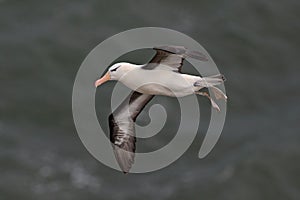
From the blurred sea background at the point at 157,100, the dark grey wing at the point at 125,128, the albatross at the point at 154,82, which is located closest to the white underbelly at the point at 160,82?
the albatross at the point at 154,82

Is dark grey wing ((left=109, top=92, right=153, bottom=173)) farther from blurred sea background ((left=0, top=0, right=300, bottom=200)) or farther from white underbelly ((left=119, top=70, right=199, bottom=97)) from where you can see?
blurred sea background ((left=0, top=0, right=300, bottom=200))

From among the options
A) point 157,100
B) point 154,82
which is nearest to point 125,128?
point 154,82

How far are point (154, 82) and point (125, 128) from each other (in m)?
2.01

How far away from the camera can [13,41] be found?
38.3 m

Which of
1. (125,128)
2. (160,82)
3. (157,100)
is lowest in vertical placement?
(160,82)

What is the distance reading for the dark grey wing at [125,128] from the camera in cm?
1747

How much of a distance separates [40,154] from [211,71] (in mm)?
9036

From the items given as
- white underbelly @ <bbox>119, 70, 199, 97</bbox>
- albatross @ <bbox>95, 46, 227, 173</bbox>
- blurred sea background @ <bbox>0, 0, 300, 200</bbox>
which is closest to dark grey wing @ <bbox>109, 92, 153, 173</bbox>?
albatross @ <bbox>95, 46, 227, 173</bbox>

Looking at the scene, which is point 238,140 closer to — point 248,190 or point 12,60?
point 248,190

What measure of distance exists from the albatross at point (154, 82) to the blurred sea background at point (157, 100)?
1785cm

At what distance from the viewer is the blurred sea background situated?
36.3 meters

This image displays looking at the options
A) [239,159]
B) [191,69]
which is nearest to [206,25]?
[191,69]

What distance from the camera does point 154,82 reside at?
16.5 m

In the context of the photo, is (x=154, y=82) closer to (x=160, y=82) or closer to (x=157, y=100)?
(x=160, y=82)
